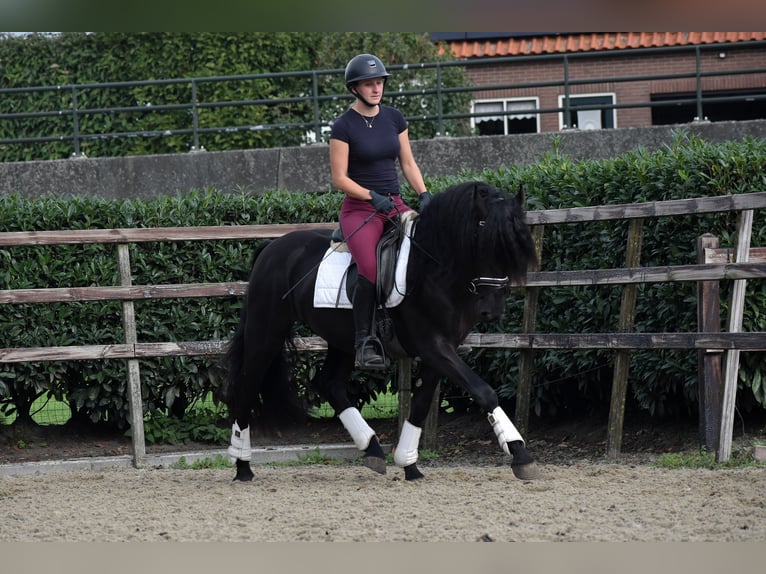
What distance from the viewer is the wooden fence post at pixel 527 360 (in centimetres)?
691

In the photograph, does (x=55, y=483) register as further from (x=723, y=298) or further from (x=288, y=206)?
(x=723, y=298)

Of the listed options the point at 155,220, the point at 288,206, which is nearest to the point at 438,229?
the point at 288,206

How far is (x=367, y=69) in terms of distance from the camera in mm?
5465

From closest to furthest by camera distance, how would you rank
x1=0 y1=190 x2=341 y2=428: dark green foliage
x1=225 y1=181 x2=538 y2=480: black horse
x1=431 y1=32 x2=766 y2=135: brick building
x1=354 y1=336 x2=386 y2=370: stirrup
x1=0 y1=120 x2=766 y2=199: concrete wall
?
x1=225 y1=181 x2=538 y2=480: black horse, x1=354 y1=336 x2=386 y2=370: stirrup, x1=0 y1=190 x2=341 y2=428: dark green foliage, x1=0 y1=120 x2=766 y2=199: concrete wall, x1=431 y1=32 x2=766 y2=135: brick building

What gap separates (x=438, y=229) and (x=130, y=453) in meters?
3.85

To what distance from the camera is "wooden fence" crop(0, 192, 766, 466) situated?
18.3 feet

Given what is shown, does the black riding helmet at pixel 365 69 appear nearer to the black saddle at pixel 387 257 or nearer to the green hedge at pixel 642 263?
the black saddle at pixel 387 257

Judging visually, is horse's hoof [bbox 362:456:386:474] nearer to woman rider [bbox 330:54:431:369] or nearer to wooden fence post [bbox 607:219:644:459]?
woman rider [bbox 330:54:431:369]

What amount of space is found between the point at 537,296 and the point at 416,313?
5.40 feet

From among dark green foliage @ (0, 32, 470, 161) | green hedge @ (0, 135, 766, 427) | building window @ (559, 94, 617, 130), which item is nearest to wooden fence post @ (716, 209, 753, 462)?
green hedge @ (0, 135, 766, 427)

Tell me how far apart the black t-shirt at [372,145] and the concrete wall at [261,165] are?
577 centimetres

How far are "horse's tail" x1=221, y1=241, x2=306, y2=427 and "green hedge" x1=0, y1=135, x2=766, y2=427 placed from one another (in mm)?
1750

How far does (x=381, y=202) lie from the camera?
18.4 feet

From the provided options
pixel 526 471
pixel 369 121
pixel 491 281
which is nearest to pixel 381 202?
pixel 369 121
